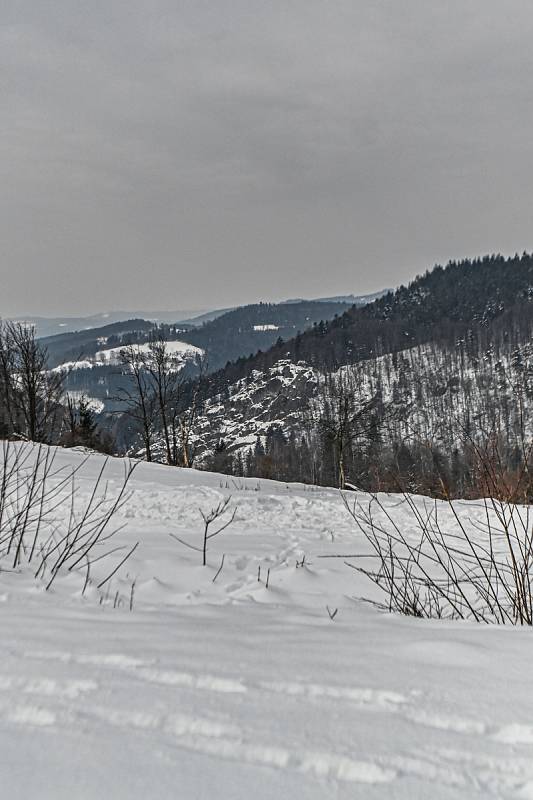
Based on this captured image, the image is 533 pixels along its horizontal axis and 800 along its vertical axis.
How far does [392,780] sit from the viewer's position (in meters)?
1.14

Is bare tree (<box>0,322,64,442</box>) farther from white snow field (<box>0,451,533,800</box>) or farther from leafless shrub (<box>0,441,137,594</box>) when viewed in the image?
white snow field (<box>0,451,533,800</box>)

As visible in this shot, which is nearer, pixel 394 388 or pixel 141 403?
pixel 141 403

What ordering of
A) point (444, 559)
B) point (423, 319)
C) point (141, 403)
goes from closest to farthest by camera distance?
point (444, 559), point (141, 403), point (423, 319)

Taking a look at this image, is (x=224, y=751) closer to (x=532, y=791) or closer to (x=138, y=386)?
(x=532, y=791)

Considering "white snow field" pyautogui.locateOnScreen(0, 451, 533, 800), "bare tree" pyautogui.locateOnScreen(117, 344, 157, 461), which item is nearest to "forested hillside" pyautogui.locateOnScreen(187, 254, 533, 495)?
"bare tree" pyautogui.locateOnScreen(117, 344, 157, 461)

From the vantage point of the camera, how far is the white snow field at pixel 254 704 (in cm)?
115

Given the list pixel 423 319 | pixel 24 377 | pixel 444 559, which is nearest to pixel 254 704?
pixel 444 559

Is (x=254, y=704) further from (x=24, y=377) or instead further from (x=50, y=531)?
(x=24, y=377)

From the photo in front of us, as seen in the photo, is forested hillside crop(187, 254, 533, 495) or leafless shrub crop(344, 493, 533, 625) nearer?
leafless shrub crop(344, 493, 533, 625)

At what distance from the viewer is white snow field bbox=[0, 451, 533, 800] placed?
1151 millimetres

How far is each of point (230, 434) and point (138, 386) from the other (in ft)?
348

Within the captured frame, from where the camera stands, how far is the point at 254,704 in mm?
1555

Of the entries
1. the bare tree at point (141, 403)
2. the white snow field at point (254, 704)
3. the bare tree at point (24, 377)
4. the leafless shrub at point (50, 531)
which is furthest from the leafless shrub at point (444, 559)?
the bare tree at point (24, 377)

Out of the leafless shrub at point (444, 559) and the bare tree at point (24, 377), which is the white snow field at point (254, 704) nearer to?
the leafless shrub at point (444, 559)
